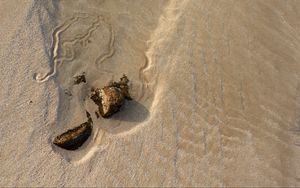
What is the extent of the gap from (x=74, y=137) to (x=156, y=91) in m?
1.11

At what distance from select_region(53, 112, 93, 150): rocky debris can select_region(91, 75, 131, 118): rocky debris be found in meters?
0.25

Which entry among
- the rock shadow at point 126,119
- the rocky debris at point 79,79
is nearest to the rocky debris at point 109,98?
the rock shadow at point 126,119

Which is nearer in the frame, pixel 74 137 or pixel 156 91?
pixel 74 137

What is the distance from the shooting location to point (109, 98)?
13.9ft

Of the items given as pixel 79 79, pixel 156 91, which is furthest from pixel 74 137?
pixel 156 91

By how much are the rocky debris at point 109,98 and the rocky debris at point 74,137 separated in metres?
0.25

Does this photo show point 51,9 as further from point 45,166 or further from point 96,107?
point 45,166

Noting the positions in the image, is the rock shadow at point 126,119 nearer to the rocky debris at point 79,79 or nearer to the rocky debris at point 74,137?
the rocky debris at point 74,137

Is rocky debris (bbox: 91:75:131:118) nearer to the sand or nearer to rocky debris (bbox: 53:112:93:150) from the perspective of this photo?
the sand

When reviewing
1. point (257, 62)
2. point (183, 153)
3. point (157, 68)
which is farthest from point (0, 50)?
point (257, 62)

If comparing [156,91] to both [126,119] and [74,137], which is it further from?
[74,137]

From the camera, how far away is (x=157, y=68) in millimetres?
4664

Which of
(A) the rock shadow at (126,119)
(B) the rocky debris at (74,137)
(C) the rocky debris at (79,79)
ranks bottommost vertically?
(B) the rocky debris at (74,137)

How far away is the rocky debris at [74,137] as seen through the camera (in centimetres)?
409
